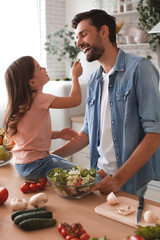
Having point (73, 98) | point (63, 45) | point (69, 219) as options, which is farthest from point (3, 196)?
point (63, 45)

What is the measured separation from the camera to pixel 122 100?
1913 millimetres

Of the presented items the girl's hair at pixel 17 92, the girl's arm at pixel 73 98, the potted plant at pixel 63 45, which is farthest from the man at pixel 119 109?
the potted plant at pixel 63 45

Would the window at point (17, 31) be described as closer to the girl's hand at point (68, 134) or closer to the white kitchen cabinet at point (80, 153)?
the white kitchen cabinet at point (80, 153)

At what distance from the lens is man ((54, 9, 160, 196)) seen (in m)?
1.74

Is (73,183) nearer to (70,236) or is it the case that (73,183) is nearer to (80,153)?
(70,236)

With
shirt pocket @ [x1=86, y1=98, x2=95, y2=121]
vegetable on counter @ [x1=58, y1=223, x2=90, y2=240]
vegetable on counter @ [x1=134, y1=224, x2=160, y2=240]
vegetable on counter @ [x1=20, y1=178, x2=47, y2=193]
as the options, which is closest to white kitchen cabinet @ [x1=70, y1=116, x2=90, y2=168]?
shirt pocket @ [x1=86, y1=98, x2=95, y2=121]

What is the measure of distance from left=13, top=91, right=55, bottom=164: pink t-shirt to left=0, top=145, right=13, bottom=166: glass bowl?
5.2 inches

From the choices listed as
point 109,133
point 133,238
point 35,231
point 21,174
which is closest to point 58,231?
point 35,231

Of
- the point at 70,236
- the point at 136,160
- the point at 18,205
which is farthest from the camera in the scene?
the point at 136,160

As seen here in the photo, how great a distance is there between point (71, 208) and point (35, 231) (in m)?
0.23

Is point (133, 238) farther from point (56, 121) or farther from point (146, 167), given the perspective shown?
point (56, 121)

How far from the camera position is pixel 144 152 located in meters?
1.71

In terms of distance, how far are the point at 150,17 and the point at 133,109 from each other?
2398 mm

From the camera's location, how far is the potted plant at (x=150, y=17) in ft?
12.3
